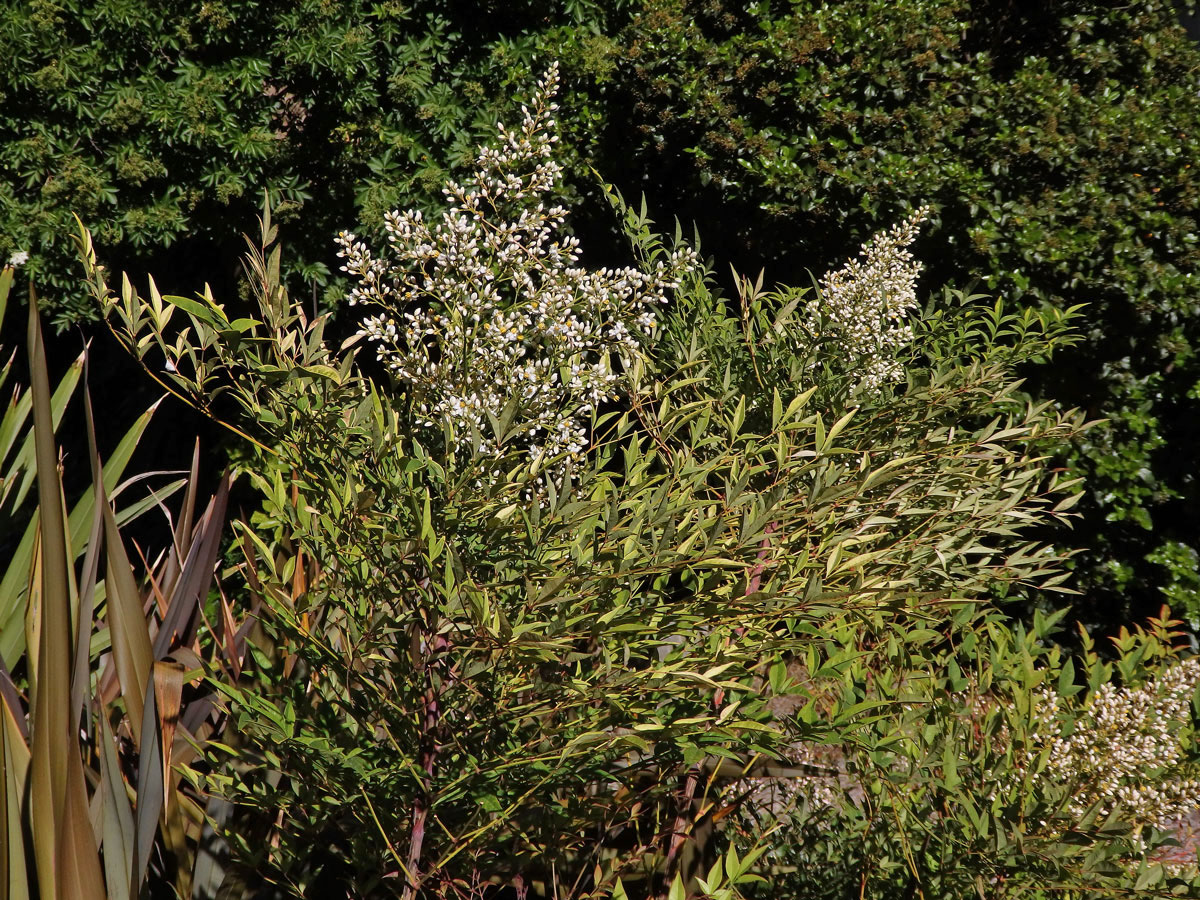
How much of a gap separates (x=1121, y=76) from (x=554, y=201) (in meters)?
2.79

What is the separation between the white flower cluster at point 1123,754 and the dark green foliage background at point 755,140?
2429 millimetres

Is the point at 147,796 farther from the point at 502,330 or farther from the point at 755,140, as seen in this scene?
the point at 755,140

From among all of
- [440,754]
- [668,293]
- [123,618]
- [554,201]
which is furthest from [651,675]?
[554,201]

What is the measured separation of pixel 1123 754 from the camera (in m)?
1.89

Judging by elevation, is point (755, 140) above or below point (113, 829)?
above

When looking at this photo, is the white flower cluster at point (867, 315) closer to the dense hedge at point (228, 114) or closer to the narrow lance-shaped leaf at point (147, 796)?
the narrow lance-shaped leaf at point (147, 796)

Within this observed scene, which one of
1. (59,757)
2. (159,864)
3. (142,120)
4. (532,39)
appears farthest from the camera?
(532,39)

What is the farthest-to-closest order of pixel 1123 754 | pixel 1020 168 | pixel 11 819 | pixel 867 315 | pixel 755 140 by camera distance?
pixel 755 140 → pixel 1020 168 → pixel 867 315 → pixel 1123 754 → pixel 11 819

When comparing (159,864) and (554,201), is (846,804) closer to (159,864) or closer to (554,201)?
(159,864)

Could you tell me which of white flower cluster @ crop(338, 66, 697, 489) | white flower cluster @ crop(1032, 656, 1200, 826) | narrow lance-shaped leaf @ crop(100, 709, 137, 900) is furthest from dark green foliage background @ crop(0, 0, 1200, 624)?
narrow lance-shaped leaf @ crop(100, 709, 137, 900)

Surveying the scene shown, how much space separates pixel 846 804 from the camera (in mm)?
2002

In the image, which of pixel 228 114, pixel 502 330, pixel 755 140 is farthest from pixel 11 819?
pixel 755 140

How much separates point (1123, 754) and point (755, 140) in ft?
10.4

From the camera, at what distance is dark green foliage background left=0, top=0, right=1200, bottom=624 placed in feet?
13.4
